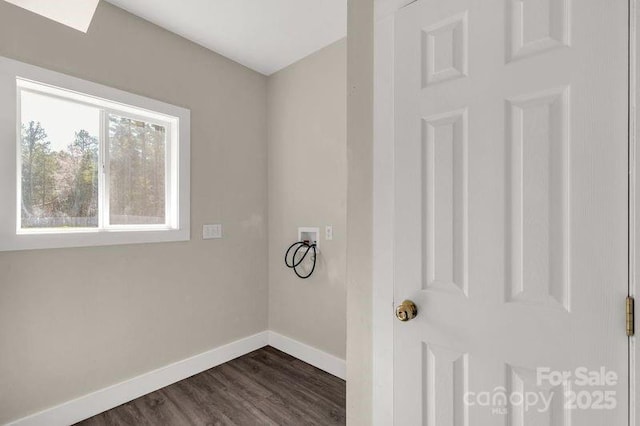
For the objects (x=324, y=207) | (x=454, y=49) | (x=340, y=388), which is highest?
(x=454, y=49)

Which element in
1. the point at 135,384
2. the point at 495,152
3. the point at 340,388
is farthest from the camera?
the point at 340,388

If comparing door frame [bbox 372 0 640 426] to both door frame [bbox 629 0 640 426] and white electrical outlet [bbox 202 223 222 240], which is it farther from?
white electrical outlet [bbox 202 223 222 240]

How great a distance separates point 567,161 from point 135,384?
2.72m

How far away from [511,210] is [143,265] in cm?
231

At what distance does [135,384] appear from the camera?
2170 mm

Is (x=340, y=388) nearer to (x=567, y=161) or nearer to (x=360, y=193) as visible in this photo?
(x=360, y=193)

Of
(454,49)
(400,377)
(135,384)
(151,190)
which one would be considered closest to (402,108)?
(454,49)

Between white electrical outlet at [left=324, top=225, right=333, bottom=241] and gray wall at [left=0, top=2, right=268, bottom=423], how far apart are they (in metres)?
0.76

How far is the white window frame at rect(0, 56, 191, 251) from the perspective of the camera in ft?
5.54

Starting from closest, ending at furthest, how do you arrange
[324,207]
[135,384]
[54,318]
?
1. [54,318]
2. [135,384]
3. [324,207]

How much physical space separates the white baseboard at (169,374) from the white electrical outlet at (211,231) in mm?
966

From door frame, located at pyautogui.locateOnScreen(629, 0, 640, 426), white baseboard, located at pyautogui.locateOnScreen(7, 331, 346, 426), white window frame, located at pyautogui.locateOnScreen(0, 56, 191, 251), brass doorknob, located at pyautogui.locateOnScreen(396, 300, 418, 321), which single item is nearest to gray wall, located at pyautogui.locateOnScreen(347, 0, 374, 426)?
brass doorknob, located at pyautogui.locateOnScreen(396, 300, 418, 321)

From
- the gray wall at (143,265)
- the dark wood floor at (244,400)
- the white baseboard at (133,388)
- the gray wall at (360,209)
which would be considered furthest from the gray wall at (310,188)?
the gray wall at (360,209)

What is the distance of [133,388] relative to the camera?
7.07ft
